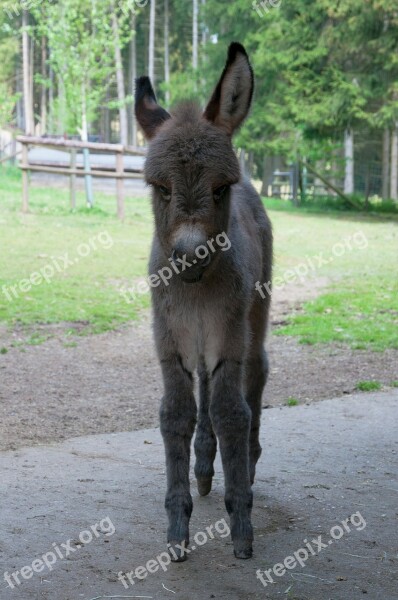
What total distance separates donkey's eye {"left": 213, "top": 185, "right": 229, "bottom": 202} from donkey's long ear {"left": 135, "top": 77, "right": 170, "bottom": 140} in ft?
1.75

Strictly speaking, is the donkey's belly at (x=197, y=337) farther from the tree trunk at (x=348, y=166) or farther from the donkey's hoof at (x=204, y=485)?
the tree trunk at (x=348, y=166)

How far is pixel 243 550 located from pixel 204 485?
87cm

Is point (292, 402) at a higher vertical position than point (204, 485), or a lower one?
lower

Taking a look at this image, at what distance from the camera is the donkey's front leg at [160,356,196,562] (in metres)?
4.08

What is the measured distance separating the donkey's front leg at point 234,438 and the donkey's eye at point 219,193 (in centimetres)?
84

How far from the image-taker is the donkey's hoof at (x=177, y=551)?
13.0 feet

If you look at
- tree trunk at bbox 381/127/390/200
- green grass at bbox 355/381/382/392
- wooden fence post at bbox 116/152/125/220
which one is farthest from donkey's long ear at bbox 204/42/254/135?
tree trunk at bbox 381/127/390/200

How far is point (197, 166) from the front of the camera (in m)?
3.65

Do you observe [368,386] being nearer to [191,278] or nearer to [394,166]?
[191,278]

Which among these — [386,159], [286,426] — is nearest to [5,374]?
[286,426]

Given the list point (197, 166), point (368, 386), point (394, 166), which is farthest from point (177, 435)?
point (394, 166)

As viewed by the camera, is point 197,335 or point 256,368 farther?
point 256,368

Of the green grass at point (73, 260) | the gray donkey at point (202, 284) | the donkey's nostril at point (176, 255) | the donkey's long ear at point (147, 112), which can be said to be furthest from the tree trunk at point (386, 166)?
the donkey's nostril at point (176, 255)

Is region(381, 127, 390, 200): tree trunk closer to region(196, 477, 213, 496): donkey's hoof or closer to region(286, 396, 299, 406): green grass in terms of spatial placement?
region(286, 396, 299, 406): green grass
